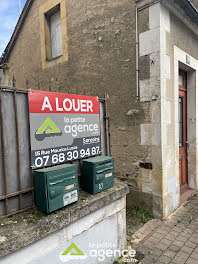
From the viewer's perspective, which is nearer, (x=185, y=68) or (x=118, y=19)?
(x=118, y=19)

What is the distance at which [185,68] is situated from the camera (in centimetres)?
457

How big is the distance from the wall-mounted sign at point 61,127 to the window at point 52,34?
3.19 metres

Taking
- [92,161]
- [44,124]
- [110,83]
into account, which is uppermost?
[110,83]

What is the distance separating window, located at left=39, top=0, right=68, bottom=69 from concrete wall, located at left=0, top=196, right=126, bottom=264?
4143 mm

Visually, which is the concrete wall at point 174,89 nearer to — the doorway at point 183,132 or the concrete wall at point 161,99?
the concrete wall at point 161,99

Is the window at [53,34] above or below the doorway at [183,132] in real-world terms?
above

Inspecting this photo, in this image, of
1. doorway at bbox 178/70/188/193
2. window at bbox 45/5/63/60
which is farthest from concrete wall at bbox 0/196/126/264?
window at bbox 45/5/63/60

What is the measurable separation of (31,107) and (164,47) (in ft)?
9.00

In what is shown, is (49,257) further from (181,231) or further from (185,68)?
(185,68)

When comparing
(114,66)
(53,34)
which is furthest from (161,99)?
(53,34)

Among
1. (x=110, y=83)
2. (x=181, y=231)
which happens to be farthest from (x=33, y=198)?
(x=110, y=83)

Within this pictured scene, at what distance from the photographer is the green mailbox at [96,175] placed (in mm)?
2371

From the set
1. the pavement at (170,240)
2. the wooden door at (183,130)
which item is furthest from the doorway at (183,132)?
the pavement at (170,240)

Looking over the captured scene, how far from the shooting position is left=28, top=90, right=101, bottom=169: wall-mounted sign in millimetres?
2053
